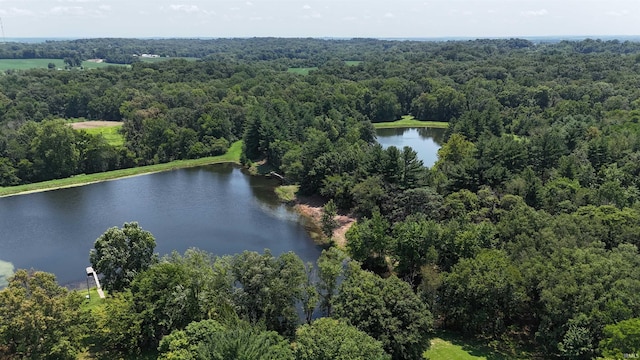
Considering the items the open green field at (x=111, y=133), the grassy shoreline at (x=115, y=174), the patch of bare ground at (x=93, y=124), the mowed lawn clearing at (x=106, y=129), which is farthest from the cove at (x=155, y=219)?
the patch of bare ground at (x=93, y=124)

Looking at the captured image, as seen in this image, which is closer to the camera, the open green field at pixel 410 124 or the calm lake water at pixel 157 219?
the calm lake water at pixel 157 219

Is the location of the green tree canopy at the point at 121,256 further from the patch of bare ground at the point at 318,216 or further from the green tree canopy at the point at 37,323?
the patch of bare ground at the point at 318,216

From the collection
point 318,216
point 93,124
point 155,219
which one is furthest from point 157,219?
point 93,124

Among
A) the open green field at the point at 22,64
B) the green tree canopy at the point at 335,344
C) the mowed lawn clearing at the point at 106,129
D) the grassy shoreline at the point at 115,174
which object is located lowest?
the grassy shoreline at the point at 115,174

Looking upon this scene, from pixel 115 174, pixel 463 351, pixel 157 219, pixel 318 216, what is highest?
pixel 115 174

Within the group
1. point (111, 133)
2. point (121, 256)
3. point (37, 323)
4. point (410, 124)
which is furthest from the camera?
point (410, 124)

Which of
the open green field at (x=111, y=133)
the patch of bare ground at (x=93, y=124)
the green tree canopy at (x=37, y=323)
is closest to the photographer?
the green tree canopy at (x=37, y=323)

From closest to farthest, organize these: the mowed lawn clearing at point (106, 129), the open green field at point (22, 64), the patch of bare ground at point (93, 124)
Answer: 1. the mowed lawn clearing at point (106, 129)
2. the patch of bare ground at point (93, 124)
3. the open green field at point (22, 64)

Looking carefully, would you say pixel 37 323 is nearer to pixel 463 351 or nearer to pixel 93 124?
pixel 463 351
